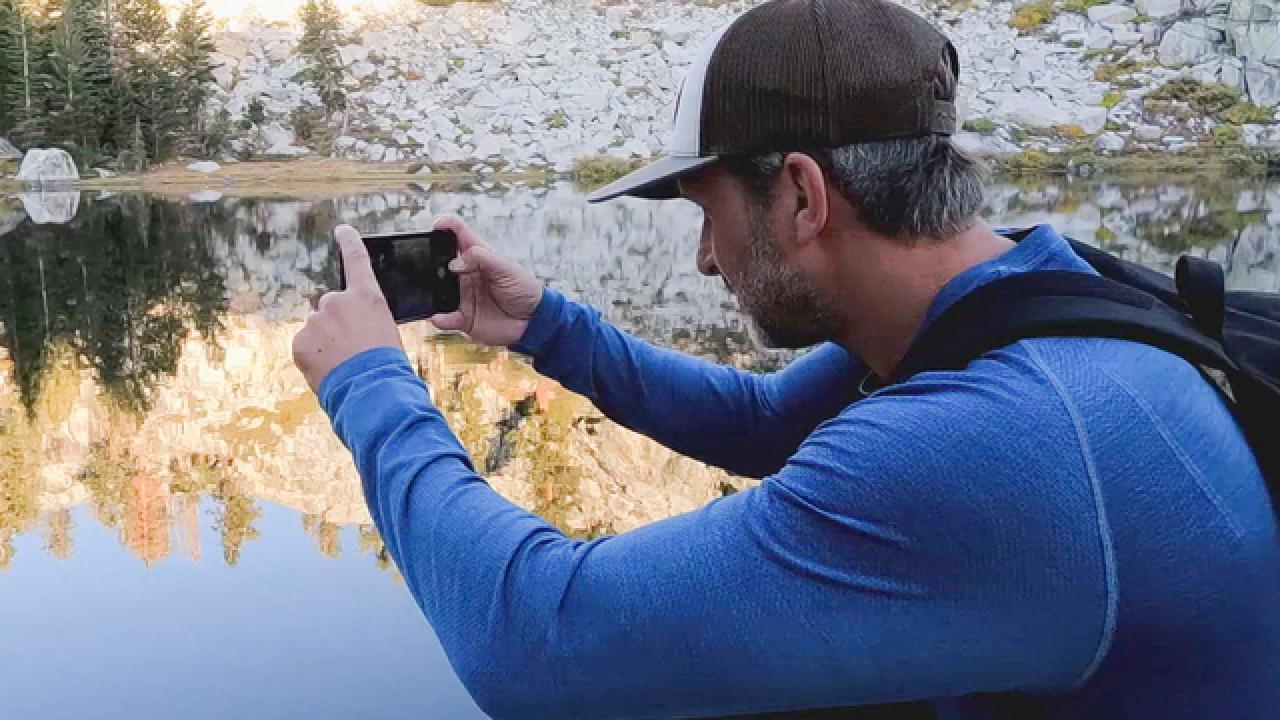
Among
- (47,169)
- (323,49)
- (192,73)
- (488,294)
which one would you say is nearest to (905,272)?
(488,294)

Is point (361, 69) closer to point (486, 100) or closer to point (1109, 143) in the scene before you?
point (486, 100)

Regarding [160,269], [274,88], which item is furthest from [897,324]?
[274,88]

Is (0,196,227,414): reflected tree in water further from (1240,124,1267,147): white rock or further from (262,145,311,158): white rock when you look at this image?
(1240,124,1267,147): white rock

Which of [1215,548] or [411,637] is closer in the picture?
[1215,548]

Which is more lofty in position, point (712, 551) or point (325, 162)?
point (712, 551)

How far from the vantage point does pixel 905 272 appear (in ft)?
6.14

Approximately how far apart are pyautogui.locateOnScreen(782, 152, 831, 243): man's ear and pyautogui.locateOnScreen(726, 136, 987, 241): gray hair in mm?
20

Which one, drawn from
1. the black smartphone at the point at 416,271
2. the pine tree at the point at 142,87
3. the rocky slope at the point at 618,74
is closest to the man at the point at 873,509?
the black smartphone at the point at 416,271

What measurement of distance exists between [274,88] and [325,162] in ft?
29.9

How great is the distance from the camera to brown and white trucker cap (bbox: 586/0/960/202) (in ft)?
5.78

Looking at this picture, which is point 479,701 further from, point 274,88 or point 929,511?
point 274,88

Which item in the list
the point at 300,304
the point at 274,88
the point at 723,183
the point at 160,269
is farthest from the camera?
the point at 274,88

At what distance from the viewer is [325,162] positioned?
52.8m

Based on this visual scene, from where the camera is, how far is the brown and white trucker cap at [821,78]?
1.76 meters
